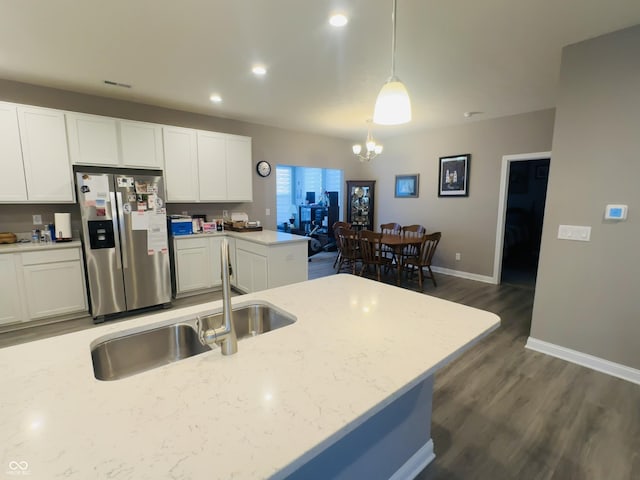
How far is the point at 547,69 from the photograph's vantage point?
294 cm

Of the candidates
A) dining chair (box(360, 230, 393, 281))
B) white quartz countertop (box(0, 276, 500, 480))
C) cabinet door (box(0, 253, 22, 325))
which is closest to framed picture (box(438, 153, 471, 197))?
dining chair (box(360, 230, 393, 281))

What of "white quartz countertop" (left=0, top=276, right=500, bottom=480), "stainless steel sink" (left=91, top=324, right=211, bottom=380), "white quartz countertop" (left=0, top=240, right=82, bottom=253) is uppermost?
"white quartz countertop" (left=0, top=240, right=82, bottom=253)

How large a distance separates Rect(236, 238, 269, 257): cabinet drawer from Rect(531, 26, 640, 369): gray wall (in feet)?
9.50

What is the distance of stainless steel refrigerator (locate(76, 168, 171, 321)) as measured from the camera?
3270 millimetres

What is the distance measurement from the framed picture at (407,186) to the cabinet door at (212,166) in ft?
11.3

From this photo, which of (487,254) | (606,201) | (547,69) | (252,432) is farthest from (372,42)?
(487,254)

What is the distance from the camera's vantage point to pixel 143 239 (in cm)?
359

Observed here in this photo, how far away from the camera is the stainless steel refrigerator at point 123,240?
10.7 ft

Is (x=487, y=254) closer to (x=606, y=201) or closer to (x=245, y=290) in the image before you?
(x=606, y=201)

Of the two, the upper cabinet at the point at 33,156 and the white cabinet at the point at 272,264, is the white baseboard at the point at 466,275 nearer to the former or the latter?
the white cabinet at the point at 272,264

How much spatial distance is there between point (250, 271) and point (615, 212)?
3.76 meters

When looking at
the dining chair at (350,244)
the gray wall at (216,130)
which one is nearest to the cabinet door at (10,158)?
the gray wall at (216,130)

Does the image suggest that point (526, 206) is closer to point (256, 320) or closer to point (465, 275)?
point (465, 275)

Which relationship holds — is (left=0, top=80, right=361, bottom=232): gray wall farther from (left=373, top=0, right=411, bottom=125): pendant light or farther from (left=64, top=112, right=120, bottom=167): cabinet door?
(left=373, top=0, right=411, bottom=125): pendant light
